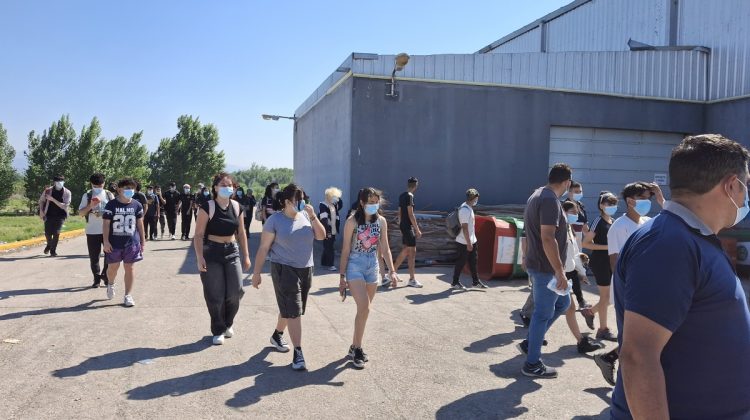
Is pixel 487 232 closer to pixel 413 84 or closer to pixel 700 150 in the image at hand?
pixel 413 84

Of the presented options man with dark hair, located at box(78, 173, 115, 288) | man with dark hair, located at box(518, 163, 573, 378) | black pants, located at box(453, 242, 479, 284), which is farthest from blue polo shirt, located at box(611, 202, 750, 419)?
man with dark hair, located at box(78, 173, 115, 288)

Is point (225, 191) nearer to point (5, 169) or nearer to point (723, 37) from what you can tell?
point (723, 37)

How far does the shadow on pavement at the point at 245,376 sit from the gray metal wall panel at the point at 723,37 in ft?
47.2

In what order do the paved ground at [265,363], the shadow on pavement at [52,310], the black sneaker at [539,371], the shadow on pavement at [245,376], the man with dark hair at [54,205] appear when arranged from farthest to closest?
the man with dark hair at [54,205] < the shadow on pavement at [52,310] < the black sneaker at [539,371] < the shadow on pavement at [245,376] < the paved ground at [265,363]

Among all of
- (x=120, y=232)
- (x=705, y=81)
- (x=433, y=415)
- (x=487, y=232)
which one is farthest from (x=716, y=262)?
(x=705, y=81)

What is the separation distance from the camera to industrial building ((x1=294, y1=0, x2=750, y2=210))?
13.8 meters

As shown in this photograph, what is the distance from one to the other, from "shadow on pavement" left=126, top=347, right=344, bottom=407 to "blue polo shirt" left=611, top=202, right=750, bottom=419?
3.42 metres

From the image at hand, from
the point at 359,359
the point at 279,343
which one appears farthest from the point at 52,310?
the point at 359,359

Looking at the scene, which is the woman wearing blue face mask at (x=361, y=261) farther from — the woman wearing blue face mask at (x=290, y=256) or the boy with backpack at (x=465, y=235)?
the boy with backpack at (x=465, y=235)

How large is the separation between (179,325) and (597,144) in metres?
12.5

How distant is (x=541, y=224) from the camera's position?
4996 mm

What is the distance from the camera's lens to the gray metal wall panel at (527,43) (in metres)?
23.2

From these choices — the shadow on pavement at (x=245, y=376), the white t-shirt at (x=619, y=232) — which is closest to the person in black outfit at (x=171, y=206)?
the shadow on pavement at (x=245, y=376)

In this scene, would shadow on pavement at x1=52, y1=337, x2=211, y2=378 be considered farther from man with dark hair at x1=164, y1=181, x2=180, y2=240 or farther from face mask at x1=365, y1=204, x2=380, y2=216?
man with dark hair at x1=164, y1=181, x2=180, y2=240
